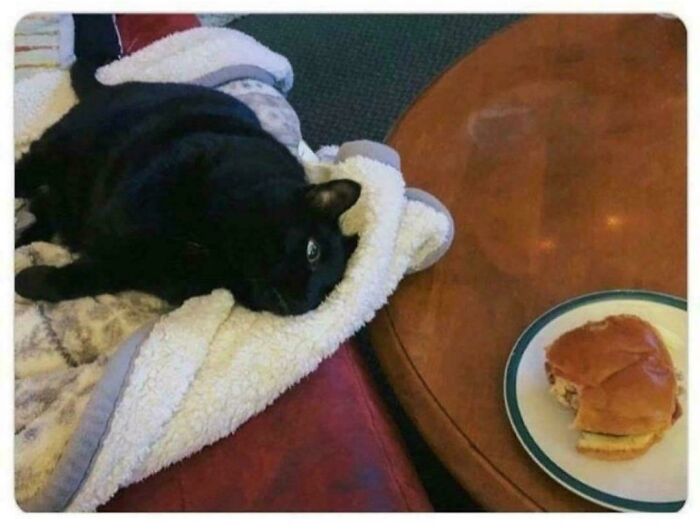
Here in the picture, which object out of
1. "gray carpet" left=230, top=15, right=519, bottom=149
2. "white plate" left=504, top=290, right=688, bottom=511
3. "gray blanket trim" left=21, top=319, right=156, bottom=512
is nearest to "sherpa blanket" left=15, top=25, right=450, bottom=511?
"gray blanket trim" left=21, top=319, right=156, bottom=512

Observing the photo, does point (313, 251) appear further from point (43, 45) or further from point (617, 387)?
point (43, 45)

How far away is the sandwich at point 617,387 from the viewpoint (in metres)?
0.71

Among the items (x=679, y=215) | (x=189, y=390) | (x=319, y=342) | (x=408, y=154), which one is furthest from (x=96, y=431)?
(x=679, y=215)

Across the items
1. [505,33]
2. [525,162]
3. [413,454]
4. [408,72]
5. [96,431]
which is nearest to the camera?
[96,431]

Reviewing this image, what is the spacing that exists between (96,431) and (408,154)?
472 mm

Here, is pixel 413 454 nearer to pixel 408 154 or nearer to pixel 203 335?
pixel 203 335

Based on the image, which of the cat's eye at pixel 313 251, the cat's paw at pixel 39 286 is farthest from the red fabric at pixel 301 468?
the cat's paw at pixel 39 286

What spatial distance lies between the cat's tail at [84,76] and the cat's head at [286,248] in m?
0.41

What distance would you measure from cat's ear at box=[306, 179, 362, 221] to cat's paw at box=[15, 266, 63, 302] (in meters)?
0.28

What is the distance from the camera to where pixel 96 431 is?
2.39 ft

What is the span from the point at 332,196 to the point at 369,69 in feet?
2.59

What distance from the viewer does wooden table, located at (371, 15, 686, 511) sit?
780 mm

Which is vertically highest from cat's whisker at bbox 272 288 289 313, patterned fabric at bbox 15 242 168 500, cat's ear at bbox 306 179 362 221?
cat's ear at bbox 306 179 362 221

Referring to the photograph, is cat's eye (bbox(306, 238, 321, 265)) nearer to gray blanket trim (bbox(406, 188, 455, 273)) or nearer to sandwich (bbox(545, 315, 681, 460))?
gray blanket trim (bbox(406, 188, 455, 273))
